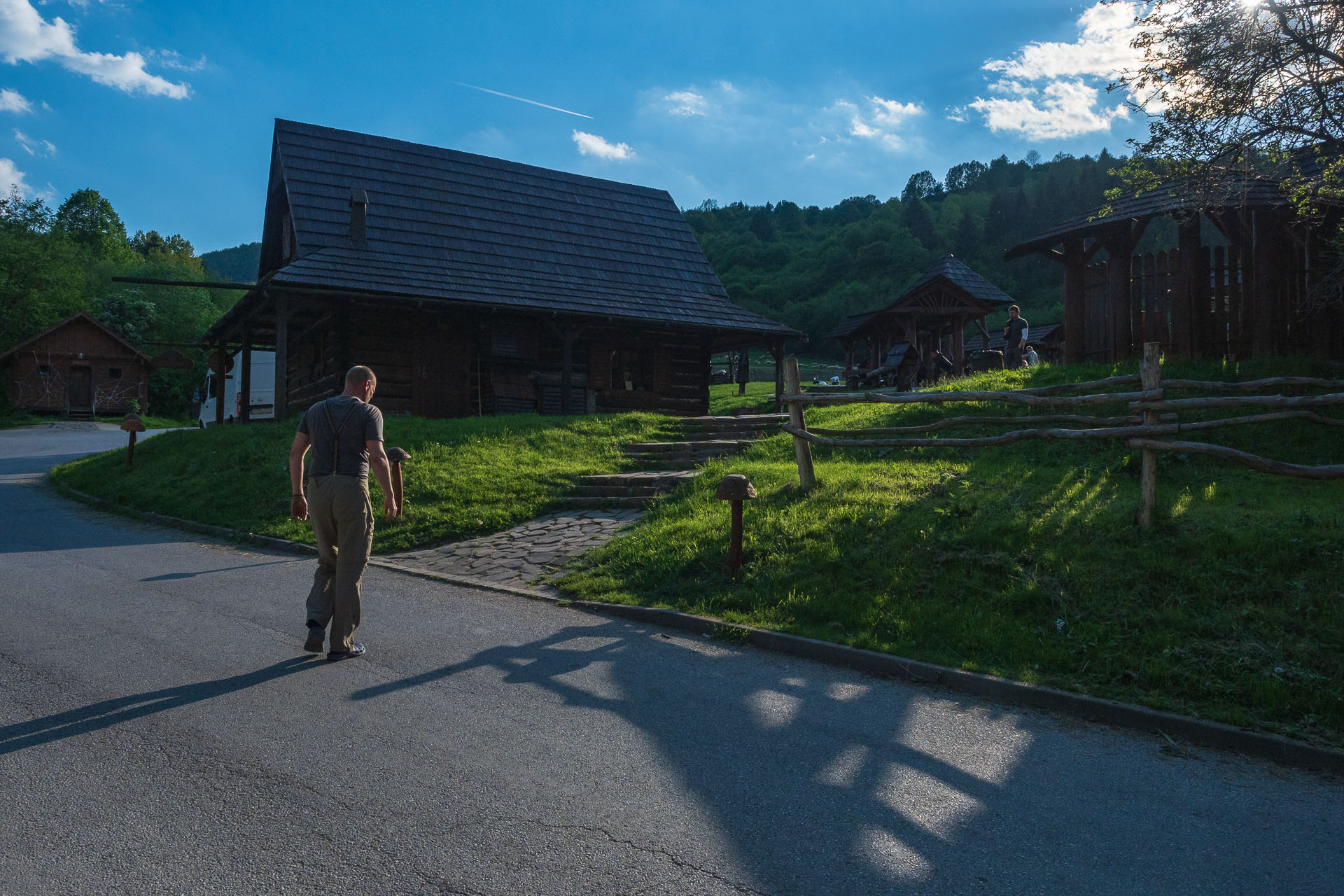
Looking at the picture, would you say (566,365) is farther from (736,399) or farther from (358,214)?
(736,399)

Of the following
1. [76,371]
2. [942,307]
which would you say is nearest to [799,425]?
[942,307]

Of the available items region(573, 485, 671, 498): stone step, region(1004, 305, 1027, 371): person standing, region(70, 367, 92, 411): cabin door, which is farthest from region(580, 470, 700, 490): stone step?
region(70, 367, 92, 411): cabin door

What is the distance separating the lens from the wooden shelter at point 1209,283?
481 inches

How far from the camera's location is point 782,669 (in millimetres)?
5883

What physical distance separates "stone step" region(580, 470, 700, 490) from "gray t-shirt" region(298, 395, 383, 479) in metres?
6.53

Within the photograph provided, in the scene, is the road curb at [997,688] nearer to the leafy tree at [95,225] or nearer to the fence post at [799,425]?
the fence post at [799,425]

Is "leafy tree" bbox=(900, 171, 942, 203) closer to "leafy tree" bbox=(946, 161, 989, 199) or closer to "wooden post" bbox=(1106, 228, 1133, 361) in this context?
"leafy tree" bbox=(946, 161, 989, 199)

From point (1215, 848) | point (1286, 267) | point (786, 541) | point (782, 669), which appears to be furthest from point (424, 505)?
point (1286, 267)

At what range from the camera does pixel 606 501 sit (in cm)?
1184

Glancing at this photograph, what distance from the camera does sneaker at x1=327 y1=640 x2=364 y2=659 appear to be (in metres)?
5.75

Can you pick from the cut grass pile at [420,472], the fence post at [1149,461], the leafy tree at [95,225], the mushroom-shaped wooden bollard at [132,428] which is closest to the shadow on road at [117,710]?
the cut grass pile at [420,472]

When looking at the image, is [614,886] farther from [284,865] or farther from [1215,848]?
[1215,848]

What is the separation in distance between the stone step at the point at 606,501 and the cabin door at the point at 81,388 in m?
43.1

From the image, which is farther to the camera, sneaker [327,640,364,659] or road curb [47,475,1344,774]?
sneaker [327,640,364,659]
